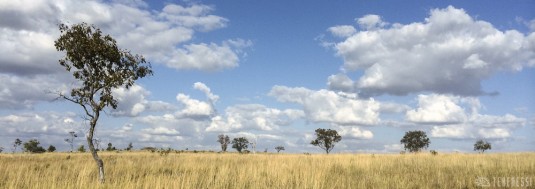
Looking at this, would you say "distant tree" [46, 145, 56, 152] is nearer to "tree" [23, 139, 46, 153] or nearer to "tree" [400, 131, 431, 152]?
"tree" [23, 139, 46, 153]

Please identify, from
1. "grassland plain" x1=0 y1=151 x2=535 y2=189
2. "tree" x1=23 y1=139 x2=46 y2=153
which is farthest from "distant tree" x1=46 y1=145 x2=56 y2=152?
"grassland plain" x1=0 y1=151 x2=535 y2=189

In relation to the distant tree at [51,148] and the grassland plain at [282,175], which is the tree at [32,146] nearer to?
the distant tree at [51,148]

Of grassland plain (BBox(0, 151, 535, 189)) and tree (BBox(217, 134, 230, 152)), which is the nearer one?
grassland plain (BBox(0, 151, 535, 189))

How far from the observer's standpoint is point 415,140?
8219 centimetres

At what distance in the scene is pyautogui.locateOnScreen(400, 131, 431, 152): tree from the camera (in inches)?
3226

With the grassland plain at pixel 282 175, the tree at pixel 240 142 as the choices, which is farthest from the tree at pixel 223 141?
the grassland plain at pixel 282 175

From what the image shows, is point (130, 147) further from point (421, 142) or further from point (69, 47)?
point (69, 47)

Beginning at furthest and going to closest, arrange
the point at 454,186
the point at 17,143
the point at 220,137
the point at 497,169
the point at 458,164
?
1. the point at 220,137
2. the point at 17,143
3. the point at 458,164
4. the point at 497,169
5. the point at 454,186

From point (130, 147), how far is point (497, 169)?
229 ft

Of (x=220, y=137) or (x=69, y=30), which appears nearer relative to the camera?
(x=69, y=30)

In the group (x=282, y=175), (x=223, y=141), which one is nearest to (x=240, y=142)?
(x=223, y=141)

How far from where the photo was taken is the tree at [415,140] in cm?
8194

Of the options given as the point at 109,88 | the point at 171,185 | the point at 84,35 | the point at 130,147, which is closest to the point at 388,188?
the point at 171,185

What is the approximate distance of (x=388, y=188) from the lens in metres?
11.7
